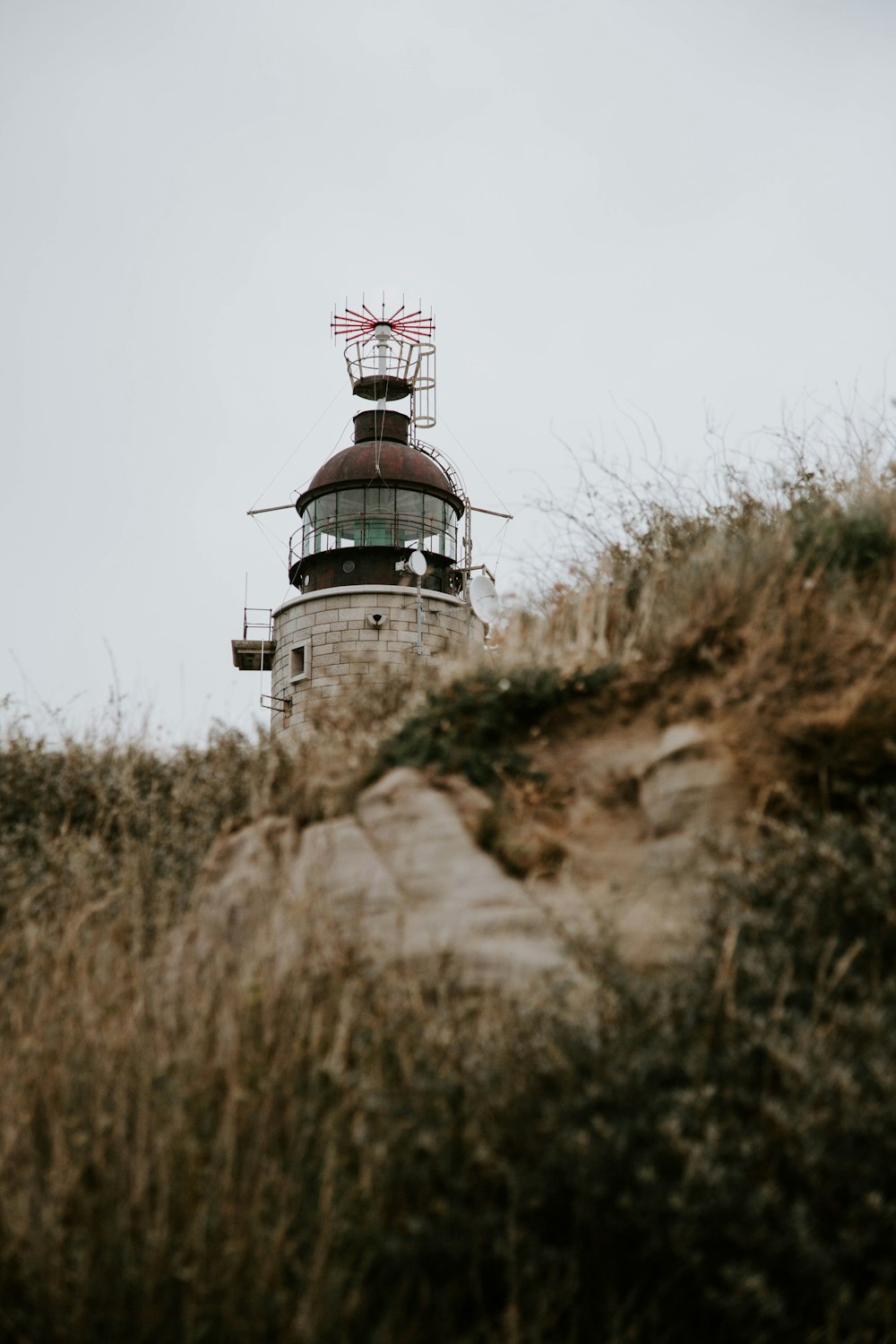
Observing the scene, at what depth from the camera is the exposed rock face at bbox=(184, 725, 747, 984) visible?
13.6 ft

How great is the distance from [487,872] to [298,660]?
23119mm

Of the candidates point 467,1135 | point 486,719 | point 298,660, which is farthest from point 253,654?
point 467,1135

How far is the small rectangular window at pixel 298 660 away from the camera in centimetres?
2697

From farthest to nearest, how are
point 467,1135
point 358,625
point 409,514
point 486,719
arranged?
point 409,514
point 358,625
point 486,719
point 467,1135

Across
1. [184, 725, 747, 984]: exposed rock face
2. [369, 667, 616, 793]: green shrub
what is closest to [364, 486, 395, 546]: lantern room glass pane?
[369, 667, 616, 793]: green shrub

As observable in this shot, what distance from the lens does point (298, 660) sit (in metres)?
27.6

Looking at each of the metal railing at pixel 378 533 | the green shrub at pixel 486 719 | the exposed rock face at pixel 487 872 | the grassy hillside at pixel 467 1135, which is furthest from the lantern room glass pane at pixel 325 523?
the grassy hillside at pixel 467 1135

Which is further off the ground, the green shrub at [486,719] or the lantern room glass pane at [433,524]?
the lantern room glass pane at [433,524]

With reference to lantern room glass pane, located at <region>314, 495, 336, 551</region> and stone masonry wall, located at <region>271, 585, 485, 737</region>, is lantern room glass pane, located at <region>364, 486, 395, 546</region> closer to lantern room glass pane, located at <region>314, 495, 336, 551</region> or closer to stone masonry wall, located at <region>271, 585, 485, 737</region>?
lantern room glass pane, located at <region>314, 495, 336, 551</region>

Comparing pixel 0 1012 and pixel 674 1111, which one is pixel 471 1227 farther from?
pixel 0 1012

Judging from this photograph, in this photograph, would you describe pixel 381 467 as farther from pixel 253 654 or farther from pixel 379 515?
pixel 253 654

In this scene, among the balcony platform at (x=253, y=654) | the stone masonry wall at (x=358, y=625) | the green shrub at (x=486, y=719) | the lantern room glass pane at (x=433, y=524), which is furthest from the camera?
the balcony platform at (x=253, y=654)

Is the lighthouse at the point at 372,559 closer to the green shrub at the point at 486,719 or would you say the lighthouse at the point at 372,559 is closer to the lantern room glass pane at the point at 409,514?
the lantern room glass pane at the point at 409,514

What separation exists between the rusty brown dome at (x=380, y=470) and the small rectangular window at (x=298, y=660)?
421cm
